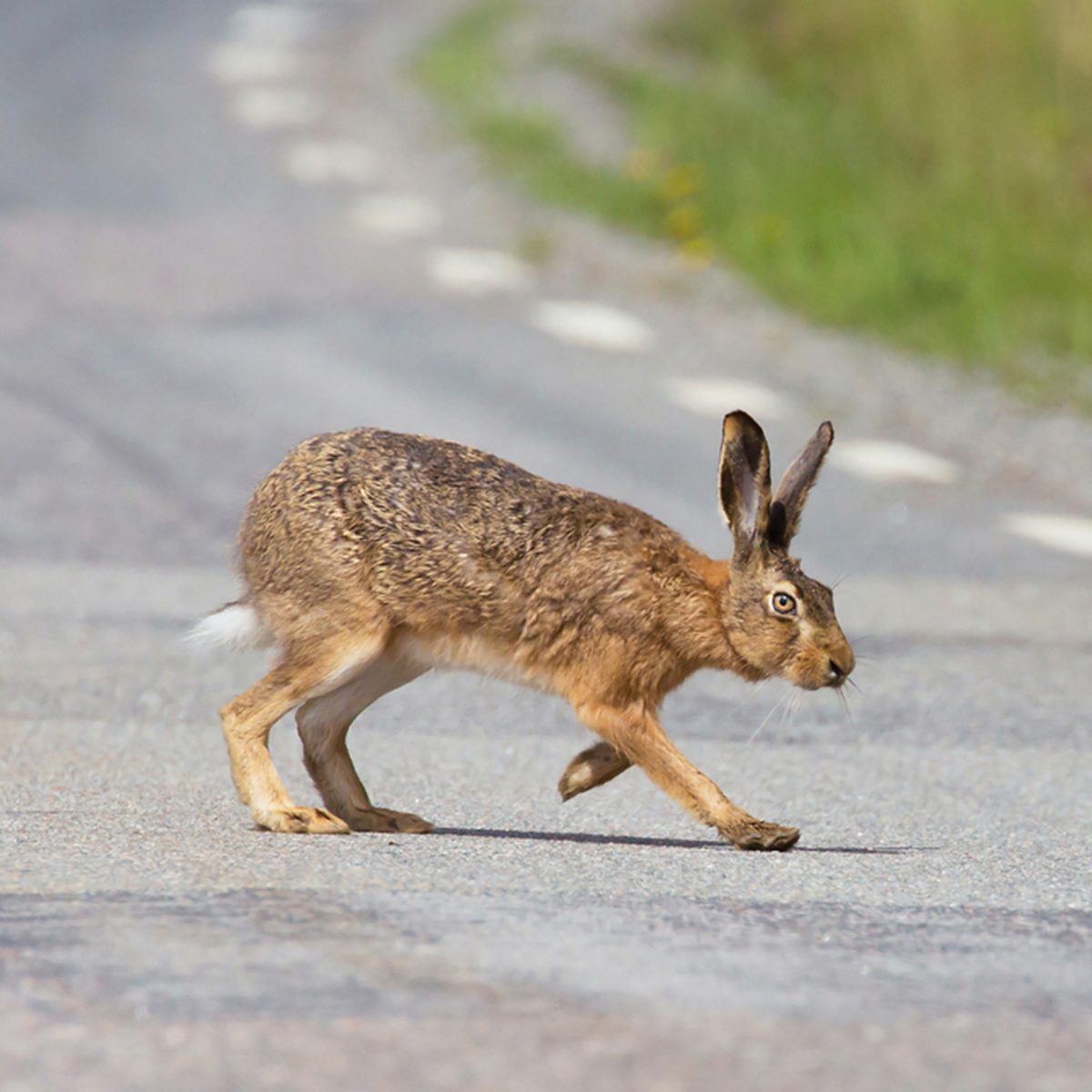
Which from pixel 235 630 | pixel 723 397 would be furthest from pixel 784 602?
pixel 723 397

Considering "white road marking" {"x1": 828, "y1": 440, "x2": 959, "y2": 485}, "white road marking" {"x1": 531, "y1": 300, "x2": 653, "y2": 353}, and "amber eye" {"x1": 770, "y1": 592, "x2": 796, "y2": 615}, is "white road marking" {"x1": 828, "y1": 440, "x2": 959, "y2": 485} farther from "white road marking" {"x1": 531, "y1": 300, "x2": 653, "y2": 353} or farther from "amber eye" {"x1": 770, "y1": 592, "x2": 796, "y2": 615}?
"amber eye" {"x1": 770, "y1": 592, "x2": 796, "y2": 615}

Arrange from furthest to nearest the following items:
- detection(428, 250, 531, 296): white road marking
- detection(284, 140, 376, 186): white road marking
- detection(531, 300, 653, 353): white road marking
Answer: detection(284, 140, 376, 186): white road marking → detection(428, 250, 531, 296): white road marking → detection(531, 300, 653, 353): white road marking

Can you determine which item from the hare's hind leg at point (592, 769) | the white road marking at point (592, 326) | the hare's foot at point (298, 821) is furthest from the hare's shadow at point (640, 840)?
the white road marking at point (592, 326)

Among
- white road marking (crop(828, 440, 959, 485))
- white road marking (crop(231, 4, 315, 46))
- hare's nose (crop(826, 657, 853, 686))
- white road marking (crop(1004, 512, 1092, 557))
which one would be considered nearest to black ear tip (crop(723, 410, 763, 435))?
hare's nose (crop(826, 657, 853, 686))

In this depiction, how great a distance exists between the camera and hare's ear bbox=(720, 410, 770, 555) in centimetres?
670

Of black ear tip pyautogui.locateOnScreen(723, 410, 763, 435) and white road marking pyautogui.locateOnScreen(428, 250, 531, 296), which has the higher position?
white road marking pyautogui.locateOnScreen(428, 250, 531, 296)

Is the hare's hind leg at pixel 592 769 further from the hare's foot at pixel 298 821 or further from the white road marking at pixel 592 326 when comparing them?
the white road marking at pixel 592 326

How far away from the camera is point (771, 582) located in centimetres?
679

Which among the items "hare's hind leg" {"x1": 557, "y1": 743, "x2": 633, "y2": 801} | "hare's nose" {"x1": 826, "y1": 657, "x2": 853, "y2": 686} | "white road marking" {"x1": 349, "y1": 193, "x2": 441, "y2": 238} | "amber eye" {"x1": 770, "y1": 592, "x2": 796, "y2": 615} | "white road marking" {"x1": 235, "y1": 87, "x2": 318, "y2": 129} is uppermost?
"white road marking" {"x1": 235, "y1": 87, "x2": 318, "y2": 129}

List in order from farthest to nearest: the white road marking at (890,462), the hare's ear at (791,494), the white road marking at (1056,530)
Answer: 1. the white road marking at (890,462)
2. the white road marking at (1056,530)
3. the hare's ear at (791,494)

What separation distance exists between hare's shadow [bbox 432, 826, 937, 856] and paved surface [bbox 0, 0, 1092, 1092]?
34 millimetres

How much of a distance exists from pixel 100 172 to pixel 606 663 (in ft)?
42.4

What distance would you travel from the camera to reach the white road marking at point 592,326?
49.9ft

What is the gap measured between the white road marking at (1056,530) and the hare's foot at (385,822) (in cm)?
597
